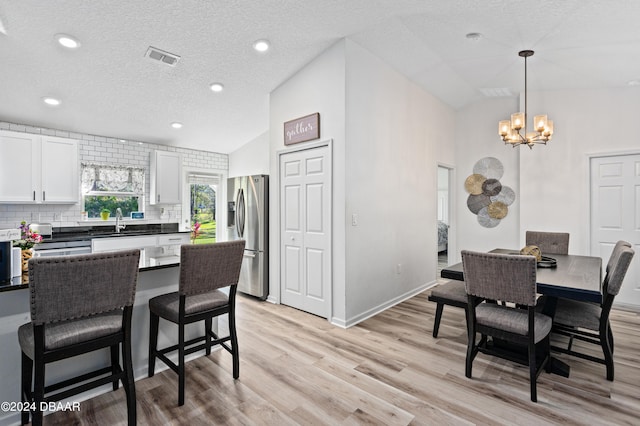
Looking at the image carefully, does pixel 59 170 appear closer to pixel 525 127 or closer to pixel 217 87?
pixel 217 87

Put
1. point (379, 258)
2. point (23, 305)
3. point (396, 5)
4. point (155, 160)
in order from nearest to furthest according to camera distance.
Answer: point (23, 305) < point (396, 5) < point (379, 258) < point (155, 160)

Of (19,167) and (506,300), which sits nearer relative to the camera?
(506,300)

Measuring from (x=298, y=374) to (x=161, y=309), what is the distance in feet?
3.67

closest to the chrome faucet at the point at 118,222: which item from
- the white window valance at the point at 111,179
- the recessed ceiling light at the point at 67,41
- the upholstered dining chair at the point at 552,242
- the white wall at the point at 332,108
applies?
the white window valance at the point at 111,179

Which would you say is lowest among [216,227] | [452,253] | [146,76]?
[452,253]

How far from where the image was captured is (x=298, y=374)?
2479mm

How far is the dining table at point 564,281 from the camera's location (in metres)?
2.17

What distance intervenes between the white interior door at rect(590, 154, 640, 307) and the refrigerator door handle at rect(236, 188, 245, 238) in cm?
480

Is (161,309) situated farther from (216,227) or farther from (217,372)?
(216,227)

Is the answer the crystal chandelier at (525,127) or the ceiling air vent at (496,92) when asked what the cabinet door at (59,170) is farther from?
the ceiling air vent at (496,92)

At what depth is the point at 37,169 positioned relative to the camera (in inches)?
167

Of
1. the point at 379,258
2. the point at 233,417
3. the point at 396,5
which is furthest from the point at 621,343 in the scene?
the point at 396,5

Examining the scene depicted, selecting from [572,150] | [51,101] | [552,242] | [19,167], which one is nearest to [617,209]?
[572,150]

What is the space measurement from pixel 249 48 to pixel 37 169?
333 cm
